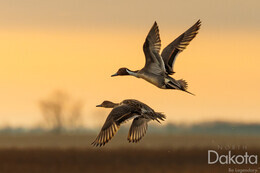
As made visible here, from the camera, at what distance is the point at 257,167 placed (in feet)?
71.3

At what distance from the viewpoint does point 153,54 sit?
1247 cm

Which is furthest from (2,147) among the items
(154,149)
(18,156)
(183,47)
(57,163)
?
(183,47)

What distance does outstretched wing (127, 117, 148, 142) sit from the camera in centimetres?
1380

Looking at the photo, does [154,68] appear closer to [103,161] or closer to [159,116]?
[159,116]

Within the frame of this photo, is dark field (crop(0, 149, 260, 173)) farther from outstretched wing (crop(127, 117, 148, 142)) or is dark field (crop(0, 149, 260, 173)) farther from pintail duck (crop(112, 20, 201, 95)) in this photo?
pintail duck (crop(112, 20, 201, 95))

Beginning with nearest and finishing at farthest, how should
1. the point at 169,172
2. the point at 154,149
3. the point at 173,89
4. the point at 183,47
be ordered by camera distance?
the point at 173,89 → the point at 183,47 → the point at 169,172 → the point at 154,149

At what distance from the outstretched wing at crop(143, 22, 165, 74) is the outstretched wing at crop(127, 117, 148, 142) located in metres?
1.77

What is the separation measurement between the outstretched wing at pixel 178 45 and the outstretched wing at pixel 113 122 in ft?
4.95

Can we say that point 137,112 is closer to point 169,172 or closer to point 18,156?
point 169,172

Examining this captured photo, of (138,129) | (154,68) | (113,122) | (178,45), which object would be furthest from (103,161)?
(154,68)

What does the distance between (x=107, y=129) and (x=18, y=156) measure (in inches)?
501

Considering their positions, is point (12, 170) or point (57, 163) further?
point (57, 163)

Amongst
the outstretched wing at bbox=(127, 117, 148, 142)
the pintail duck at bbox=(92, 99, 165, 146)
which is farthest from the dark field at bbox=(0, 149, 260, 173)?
the pintail duck at bbox=(92, 99, 165, 146)

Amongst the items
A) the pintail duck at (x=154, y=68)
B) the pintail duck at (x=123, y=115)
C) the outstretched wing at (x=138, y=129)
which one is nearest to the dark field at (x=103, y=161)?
the outstretched wing at (x=138, y=129)
